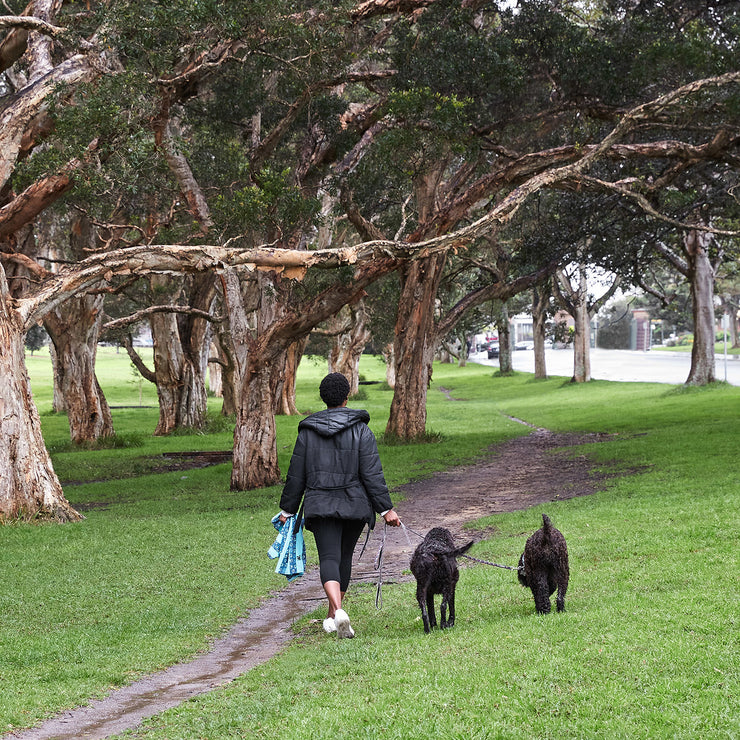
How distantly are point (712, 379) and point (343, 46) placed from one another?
22.3m

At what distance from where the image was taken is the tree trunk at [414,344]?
24344mm

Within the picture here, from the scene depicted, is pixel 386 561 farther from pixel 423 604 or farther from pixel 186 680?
pixel 186 680

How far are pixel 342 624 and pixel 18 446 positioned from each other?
8702 millimetres

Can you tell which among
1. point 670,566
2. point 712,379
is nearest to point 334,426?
point 670,566

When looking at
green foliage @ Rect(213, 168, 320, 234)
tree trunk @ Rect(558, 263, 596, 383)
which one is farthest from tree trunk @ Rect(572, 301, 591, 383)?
green foliage @ Rect(213, 168, 320, 234)

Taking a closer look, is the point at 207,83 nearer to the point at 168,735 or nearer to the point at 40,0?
the point at 40,0

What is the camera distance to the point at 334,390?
24.0 ft

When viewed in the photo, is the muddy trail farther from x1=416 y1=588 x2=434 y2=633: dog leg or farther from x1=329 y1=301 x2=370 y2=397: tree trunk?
x1=329 y1=301 x2=370 y2=397: tree trunk

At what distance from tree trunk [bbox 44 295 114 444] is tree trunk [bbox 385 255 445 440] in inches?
361

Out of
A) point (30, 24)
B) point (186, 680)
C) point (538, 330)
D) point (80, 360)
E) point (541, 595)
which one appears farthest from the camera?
point (538, 330)

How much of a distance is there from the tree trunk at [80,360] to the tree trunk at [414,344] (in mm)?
9172

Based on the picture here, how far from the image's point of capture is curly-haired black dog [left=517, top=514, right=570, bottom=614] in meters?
6.61

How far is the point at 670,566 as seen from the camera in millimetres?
8547

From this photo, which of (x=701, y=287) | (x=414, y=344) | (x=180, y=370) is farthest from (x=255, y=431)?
(x=701, y=287)
